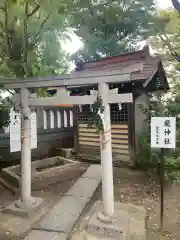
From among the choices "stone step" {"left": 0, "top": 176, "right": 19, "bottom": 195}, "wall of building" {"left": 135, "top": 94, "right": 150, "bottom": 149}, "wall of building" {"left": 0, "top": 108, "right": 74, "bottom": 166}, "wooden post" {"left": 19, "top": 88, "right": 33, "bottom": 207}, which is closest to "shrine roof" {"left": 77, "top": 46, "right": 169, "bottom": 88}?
"wall of building" {"left": 135, "top": 94, "right": 150, "bottom": 149}

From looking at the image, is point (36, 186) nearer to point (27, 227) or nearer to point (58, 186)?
point (58, 186)

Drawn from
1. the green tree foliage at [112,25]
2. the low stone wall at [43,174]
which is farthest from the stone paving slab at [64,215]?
the green tree foliage at [112,25]

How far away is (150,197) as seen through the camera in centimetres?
607

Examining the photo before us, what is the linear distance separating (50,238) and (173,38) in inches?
484

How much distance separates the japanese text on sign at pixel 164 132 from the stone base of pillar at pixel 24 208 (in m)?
2.84

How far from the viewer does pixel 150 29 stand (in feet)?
33.1

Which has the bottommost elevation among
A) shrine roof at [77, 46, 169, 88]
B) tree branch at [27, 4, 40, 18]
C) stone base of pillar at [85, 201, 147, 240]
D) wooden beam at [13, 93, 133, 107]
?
stone base of pillar at [85, 201, 147, 240]

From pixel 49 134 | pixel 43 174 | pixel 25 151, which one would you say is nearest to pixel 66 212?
pixel 25 151

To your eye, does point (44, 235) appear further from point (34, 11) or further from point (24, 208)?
point (34, 11)

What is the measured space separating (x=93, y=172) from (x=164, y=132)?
322 centimetres

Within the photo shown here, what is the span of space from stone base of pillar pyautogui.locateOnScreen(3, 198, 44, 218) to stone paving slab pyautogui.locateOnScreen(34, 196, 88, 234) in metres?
0.38

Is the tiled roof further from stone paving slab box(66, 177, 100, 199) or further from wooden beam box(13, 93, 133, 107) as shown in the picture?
stone paving slab box(66, 177, 100, 199)

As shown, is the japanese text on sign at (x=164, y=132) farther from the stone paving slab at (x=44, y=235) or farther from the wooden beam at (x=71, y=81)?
the stone paving slab at (x=44, y=235)

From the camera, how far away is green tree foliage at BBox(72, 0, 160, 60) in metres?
8.51
